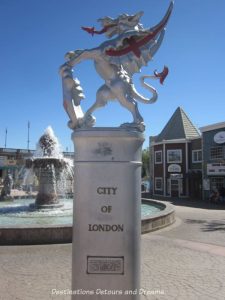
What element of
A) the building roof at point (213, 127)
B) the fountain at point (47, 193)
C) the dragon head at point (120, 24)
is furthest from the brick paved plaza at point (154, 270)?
the building roof at point (213, 127)

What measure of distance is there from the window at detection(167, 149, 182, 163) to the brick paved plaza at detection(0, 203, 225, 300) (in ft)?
91.7

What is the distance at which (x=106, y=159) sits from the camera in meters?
3.86

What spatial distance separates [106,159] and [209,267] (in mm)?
4821

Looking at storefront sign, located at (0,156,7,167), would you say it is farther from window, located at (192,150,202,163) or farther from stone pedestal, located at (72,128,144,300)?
stone pedestal, located at (72,128,144,300)

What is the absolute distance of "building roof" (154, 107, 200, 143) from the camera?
130ft

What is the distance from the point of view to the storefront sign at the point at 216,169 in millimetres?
32031

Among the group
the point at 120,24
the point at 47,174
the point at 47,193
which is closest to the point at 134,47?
the point at 120,24

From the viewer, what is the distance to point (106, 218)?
3826 mm

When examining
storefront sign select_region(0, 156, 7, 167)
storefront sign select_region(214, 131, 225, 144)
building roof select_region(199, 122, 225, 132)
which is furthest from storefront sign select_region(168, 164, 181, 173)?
storefront sign select_region(0, 156, 7, 167)

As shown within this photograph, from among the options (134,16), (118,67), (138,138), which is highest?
(134,16)

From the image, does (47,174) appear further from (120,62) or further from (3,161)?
(3,161)

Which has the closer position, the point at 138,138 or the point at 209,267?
the point at 138,138

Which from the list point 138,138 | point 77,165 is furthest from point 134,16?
point 77,165

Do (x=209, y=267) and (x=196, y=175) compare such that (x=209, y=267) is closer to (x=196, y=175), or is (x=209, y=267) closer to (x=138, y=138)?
(x=138, y=138)
